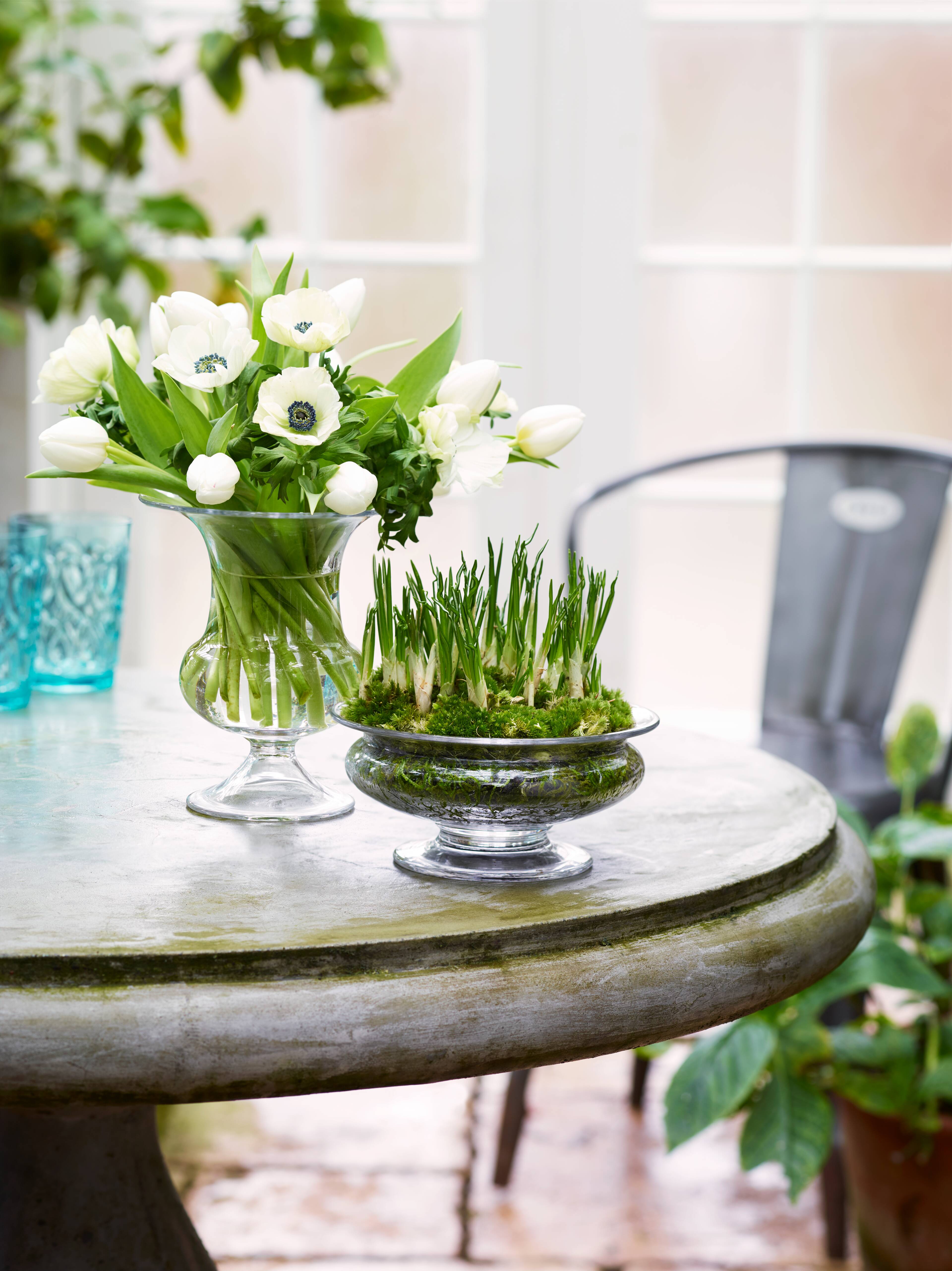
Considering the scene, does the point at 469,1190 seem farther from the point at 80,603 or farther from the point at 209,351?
the point at 209,351

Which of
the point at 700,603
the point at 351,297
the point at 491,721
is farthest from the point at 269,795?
the point at 700,603

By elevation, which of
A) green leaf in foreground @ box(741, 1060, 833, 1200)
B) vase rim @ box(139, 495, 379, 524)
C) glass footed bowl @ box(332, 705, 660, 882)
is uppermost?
vase rim @ box(139, 495, 379, 524)

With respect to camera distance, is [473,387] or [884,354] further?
[884,354]

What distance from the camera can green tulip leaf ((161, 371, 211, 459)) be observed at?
70 cm

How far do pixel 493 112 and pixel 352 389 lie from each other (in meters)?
1.71

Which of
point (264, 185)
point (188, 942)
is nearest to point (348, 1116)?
point (188, 942)

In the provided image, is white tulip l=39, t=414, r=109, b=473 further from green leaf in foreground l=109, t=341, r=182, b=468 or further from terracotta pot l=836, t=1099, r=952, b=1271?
terracotta pot l=836, t=1099, r=952, b=1271

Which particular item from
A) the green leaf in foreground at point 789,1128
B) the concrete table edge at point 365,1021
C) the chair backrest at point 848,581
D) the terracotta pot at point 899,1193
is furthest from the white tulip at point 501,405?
the chair backrest at point 848,581

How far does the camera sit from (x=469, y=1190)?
166 cm

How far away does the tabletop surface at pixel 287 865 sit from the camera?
1.82 feet

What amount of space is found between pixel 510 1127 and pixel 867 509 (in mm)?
1020

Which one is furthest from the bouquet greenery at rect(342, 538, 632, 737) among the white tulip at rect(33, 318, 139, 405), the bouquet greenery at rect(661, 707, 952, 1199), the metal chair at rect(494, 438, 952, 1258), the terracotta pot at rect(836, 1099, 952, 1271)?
the metal chair at rect(494, 438, 952, 1258)

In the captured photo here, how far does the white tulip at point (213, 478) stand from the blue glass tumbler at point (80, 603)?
1.43 ft

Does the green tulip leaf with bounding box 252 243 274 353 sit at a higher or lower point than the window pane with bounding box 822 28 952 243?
lower
